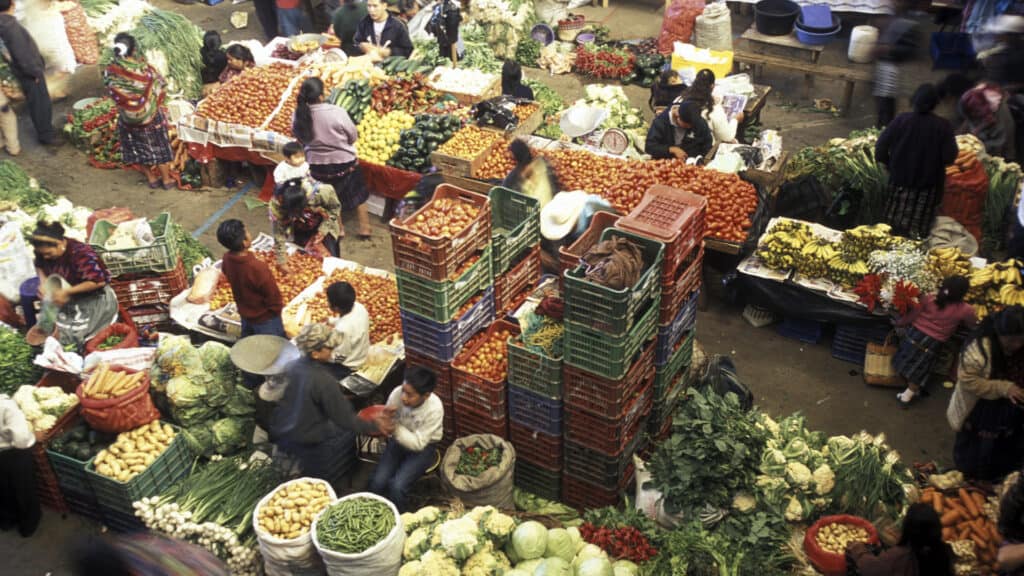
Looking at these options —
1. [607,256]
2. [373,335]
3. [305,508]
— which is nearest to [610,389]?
[607,256]

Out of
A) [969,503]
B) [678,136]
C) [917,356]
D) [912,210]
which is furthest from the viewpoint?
[678,136]

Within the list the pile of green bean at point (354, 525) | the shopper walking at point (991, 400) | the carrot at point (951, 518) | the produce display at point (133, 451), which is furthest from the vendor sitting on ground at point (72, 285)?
the shopper walking at point (991, 400)

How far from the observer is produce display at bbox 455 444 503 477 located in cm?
567

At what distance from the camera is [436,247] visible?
17.9 ft

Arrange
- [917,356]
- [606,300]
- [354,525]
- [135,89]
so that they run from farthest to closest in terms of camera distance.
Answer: [135,89] → [917,356] → [354,525] → [606,300]

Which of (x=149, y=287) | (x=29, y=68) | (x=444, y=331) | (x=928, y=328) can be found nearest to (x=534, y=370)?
(x=444, y=331)

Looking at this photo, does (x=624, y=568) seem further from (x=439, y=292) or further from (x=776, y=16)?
(x=776, y=16)

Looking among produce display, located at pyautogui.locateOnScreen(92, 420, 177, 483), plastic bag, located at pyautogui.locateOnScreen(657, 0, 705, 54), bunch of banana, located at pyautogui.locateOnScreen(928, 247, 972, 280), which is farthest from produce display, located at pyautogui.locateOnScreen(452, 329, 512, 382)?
plastic bag, located at pyautogui.locateOnScreen(657, 0, 705, 54)

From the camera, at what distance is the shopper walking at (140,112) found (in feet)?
30.6

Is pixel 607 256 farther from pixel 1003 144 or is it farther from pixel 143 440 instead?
pixel 1003 144

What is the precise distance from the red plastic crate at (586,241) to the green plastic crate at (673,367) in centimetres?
92

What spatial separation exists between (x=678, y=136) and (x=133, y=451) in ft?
19.0

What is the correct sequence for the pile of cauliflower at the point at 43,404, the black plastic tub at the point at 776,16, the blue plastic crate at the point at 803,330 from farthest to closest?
the black plastic tub at the point at 776,16
the blue plastic crate at the point at 803,330
the pile of cauliflower at the point at 43,404

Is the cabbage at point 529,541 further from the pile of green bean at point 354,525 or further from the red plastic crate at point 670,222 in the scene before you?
the red plastic crate at point 670,222
